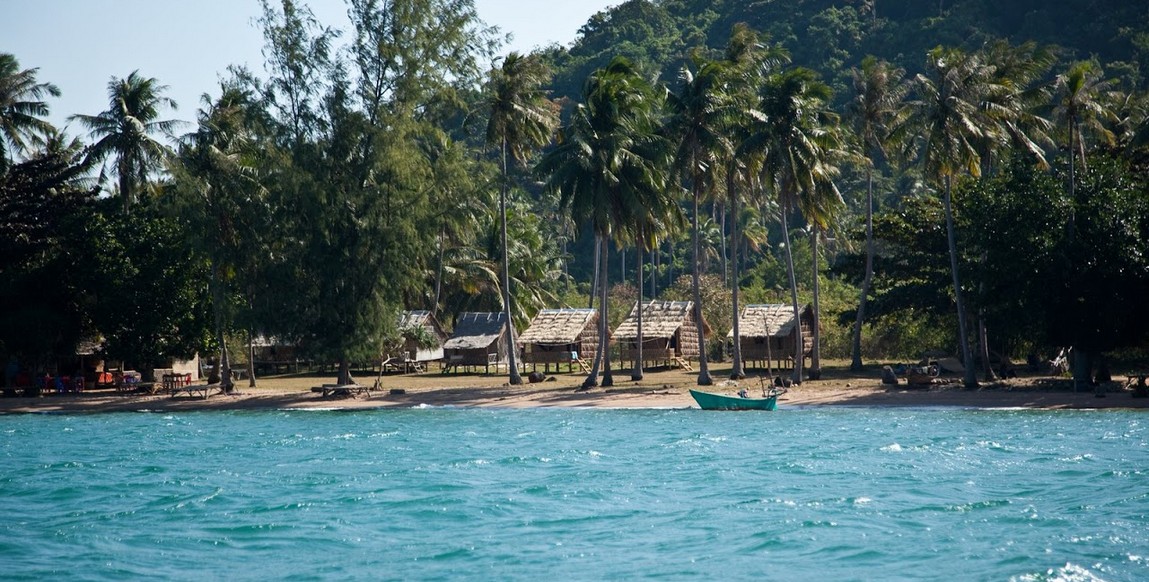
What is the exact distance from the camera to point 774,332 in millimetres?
53062

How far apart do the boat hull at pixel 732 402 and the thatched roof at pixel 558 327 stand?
14869 millimetres

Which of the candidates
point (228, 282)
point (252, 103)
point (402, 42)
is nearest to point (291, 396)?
point (228, 282)

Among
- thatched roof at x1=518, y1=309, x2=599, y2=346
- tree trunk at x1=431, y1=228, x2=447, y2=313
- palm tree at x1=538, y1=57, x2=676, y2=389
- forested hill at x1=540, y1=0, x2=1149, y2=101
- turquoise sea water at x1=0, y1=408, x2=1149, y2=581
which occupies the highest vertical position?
forested hill at x1=540, y1=0, x2=1149, y2=101

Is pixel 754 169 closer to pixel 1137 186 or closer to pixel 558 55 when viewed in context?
pixel 1137 186

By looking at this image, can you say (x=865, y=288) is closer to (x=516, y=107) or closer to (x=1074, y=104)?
(x=1074, y=104)

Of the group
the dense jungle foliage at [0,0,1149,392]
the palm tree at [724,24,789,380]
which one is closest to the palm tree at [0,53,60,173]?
the dense jungle foliage at [0,0,1149,392]

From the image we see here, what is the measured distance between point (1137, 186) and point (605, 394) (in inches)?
795

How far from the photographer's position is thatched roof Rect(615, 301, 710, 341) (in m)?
55.0

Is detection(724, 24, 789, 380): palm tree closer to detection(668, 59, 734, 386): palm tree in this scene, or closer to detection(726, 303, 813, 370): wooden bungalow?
detection(668, 59, 734, 386): palm tree

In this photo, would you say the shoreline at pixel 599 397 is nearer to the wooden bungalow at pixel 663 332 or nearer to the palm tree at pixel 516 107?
the palm tree at pixel 516 107

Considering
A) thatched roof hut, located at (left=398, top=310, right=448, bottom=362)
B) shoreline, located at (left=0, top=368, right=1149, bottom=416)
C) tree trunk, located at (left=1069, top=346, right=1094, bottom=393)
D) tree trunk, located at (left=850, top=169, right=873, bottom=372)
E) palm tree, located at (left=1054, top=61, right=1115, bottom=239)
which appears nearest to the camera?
shoreline, located at (left=0, top=368, right=1149, bottom=416)

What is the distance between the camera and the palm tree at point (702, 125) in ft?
148

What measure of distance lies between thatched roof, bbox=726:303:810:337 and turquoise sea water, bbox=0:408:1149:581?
14.4 meters

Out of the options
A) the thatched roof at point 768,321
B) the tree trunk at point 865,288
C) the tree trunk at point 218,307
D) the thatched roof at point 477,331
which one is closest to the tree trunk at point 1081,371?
→ the tree trunk at point 865,288
